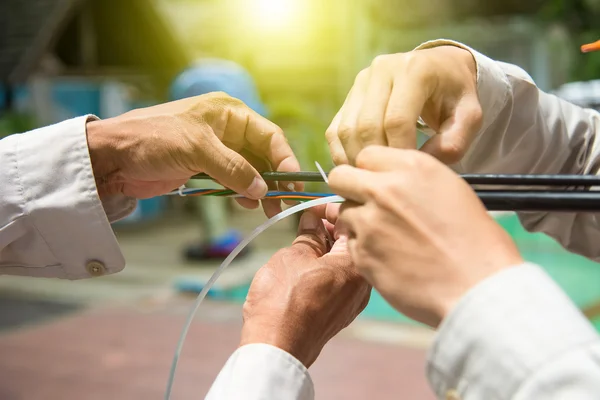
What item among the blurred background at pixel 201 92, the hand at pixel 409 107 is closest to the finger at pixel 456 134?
the hand at pixel 409 107

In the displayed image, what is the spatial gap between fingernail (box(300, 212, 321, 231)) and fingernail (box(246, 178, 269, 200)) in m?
0.06

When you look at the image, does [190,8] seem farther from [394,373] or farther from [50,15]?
[394,373]

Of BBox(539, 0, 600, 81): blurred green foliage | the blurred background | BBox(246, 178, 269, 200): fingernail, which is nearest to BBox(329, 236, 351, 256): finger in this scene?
BBox(246, 178, 269, 200): fingernail

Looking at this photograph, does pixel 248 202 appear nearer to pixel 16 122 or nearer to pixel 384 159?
pixel 384 159

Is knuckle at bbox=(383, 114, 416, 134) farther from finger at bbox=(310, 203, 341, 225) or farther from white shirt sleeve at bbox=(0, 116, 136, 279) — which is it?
white shirt sleeve at bbox=(0, 116, 136, 279)

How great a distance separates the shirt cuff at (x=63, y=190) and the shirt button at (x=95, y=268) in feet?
0.07

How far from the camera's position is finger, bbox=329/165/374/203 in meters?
0.43

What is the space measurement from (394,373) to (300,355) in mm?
1630

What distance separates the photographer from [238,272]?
10.7 ft

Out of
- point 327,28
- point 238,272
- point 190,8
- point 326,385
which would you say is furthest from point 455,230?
point 190,8

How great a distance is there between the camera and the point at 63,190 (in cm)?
69

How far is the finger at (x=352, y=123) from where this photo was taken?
51 cm

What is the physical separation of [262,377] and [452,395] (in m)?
0.18

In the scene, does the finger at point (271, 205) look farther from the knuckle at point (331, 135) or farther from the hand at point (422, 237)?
the hand at point (422, 237)
